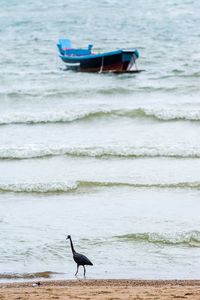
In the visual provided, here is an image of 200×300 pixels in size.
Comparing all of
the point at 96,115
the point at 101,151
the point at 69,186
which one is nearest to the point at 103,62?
the point at 96,115

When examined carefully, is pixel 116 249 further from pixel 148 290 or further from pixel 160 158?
pixel 160 158

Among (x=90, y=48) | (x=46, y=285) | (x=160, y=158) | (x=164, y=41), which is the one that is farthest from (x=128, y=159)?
(x=164, y=41)

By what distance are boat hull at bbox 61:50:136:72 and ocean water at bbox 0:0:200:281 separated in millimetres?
474

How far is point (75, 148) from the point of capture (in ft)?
67.6

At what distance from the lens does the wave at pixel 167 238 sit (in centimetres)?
1386

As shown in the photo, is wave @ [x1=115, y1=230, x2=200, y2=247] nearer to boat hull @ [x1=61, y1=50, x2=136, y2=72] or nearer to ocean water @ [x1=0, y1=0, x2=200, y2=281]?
ocean water @ [x1=0, y1=0, x2=200, y2=281]

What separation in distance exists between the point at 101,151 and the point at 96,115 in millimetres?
4244

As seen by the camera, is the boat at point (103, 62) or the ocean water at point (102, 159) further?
the boat at point (103, 62)

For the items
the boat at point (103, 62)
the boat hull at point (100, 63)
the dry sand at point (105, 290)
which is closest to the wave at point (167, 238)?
the dry sand at point (105, 290)

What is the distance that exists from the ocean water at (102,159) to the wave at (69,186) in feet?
0.08

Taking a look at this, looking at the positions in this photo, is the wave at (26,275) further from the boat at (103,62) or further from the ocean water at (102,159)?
the boat at (103,62)

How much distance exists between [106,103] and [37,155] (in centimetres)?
→ 635

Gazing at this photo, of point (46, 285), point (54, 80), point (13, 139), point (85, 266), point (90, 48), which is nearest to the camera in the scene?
point (46, 285)

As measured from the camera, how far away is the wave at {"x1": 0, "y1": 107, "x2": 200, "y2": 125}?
23562 mm
